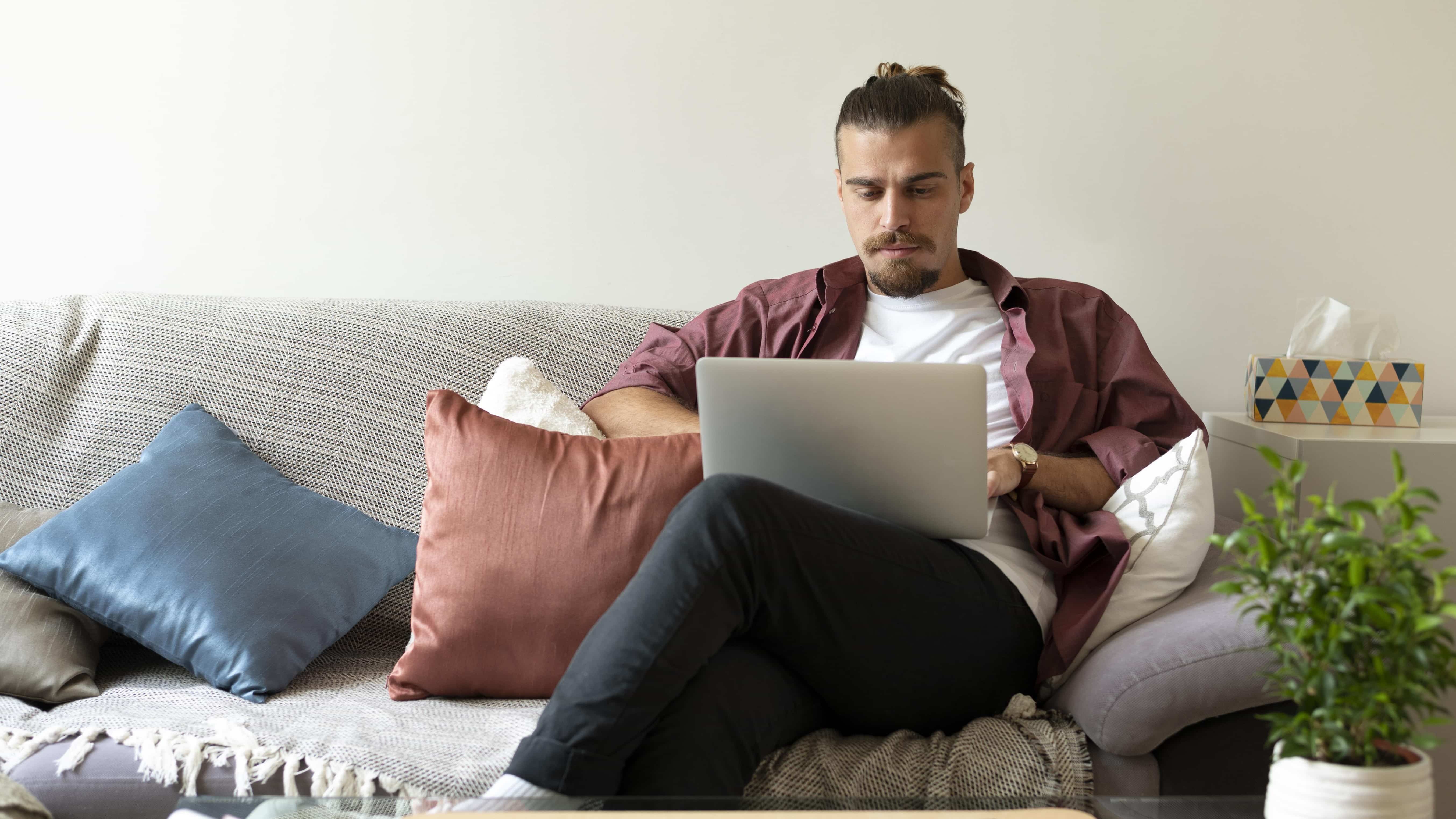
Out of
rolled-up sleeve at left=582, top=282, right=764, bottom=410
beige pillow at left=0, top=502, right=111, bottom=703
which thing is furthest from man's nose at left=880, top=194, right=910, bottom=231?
beige pillow at left=0, top=502, right=111, bottom=703

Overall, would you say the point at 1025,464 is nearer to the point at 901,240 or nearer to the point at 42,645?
the point at 901,240

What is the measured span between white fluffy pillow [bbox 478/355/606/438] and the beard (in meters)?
0.54

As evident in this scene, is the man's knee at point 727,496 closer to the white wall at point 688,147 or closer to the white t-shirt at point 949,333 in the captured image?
the white t-shirt at point 949,333

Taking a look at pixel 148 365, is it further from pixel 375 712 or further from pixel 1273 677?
pixel 1273 677

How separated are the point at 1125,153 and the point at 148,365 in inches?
72.6

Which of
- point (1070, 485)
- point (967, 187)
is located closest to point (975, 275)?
point (967, 187)

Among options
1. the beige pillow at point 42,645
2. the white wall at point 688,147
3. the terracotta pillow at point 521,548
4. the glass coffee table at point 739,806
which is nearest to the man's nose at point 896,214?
the white wall at point 688,147

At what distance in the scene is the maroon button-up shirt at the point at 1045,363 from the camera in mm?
1428

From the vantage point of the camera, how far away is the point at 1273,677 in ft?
2.30

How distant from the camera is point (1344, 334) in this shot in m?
1.94

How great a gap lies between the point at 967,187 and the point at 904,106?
0.70 ft

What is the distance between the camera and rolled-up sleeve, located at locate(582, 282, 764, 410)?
170cm

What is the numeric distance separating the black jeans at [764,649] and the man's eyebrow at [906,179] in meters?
0.66

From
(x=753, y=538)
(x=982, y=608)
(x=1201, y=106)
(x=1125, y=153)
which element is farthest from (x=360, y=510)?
(x=1201, y=106)
